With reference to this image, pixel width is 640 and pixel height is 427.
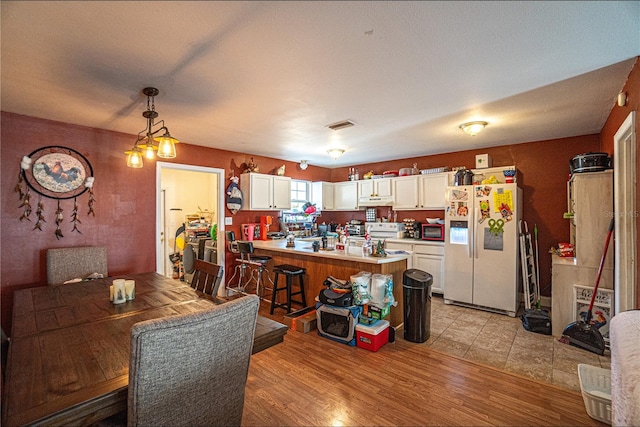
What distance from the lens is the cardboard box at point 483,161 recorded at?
451 cm

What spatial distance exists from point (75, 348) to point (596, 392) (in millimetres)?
3135

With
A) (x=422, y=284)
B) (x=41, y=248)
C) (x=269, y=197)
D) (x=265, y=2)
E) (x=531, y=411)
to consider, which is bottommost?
(x=531, y=411)

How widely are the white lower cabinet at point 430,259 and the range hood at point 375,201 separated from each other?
36.2 inches

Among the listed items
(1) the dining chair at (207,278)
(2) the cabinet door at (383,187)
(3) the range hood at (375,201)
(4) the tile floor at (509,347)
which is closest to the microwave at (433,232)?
(3) the range hood at (375,201)

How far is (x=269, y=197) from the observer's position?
5.09 m

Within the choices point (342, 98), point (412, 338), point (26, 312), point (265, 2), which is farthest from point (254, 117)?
point (412, 338)

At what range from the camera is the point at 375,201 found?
5668 mm

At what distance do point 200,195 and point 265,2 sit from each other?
5.30 meters

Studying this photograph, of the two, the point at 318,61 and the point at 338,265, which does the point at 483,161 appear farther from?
the point at 318,61

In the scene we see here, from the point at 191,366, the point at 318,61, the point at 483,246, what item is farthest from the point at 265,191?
the point at 191,366

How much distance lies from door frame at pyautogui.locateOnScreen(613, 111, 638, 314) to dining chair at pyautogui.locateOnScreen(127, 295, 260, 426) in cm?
303

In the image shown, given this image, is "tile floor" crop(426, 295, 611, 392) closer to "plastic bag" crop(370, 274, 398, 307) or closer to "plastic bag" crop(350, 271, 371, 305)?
"plastic bag" crop(370, 274, 398, 307)

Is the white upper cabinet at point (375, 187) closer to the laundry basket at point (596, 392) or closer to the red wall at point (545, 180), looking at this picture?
the red wall at point (545, 180)

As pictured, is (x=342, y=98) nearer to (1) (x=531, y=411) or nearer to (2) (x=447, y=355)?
(2) (x=447, y=355)
